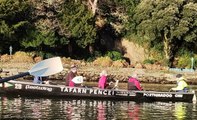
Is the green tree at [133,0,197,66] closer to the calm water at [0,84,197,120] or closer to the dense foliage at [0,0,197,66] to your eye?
the dense foliage at [0,0,197,66]

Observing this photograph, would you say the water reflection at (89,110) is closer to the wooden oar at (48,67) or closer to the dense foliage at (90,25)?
the wooden oar at (48,67)

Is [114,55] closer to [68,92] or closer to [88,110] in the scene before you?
[68,92]

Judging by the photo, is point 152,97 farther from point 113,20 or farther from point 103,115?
point 113,20

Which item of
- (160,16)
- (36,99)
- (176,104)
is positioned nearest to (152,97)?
(176,104)

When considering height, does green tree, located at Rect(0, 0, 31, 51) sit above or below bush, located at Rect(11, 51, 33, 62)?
above

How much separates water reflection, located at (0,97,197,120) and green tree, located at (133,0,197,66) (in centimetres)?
2471

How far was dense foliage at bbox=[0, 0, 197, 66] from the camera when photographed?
5409 cm

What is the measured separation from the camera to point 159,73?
51.8m

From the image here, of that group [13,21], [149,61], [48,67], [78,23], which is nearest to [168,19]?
[149,61]

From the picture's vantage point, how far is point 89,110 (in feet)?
83.3

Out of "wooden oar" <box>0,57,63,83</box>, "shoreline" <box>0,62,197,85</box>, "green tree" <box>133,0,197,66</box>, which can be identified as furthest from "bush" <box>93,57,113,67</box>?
"wooden oar" <box>0,57,63,83</box>

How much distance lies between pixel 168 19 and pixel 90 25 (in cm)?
815

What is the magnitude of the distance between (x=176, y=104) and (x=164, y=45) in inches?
1149

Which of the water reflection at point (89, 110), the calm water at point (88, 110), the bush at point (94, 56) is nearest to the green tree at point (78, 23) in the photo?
the bush at point (94, 56)
